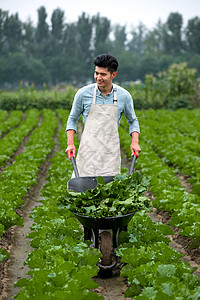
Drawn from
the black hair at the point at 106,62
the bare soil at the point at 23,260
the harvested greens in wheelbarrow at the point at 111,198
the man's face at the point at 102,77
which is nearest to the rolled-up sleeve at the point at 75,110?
the man's face at the point at 102,77

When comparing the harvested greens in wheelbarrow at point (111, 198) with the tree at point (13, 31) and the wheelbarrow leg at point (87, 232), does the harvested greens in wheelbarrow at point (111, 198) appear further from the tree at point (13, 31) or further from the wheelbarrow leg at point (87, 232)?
the tree at point (13, 31)

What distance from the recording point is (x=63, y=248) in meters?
3.57

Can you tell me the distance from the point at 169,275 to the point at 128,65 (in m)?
68.8

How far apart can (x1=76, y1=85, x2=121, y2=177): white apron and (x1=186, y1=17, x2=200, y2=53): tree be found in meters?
73.6

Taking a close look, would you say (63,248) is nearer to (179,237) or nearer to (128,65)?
(179,237)

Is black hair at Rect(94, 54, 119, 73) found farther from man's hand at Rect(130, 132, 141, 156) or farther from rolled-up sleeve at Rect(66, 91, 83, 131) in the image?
man's hand at Rect(130, 132, 141, 156)

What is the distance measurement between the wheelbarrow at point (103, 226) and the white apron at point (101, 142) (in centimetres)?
21

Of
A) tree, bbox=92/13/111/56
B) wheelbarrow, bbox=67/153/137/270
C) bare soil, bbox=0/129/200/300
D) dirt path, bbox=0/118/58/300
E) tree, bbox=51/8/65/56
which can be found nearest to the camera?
wheelbarrow, bbox=67/153/137/270

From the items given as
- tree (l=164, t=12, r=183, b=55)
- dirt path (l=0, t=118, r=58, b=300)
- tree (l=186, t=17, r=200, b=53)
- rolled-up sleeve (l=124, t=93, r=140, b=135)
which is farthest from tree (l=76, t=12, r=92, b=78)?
rolled-up sleeve (l=124, t=93, r=140, b=135)

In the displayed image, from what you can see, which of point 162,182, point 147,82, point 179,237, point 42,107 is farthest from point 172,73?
point 179,237

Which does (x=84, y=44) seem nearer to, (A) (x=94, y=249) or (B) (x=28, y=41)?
(B) (x=28, y=41)

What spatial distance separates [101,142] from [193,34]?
76158 mm

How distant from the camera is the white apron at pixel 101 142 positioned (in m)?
4.09

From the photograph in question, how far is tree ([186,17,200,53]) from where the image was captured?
7306 cm
